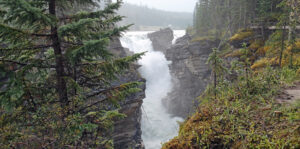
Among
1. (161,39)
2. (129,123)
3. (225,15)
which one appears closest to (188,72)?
(225,15)

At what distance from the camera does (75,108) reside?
5066mm

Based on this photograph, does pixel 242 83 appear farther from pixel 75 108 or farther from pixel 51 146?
pixel 51 146

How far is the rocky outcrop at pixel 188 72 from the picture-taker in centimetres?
3066

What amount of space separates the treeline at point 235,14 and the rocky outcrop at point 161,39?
1369 cm

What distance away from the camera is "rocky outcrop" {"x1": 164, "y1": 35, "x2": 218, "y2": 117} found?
101 feet

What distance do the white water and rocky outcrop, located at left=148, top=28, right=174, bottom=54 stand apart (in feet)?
5.90

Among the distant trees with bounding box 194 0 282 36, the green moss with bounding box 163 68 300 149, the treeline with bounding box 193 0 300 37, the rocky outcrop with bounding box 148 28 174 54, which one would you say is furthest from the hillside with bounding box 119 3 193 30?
the green moss with bounding box 163 68 300 149

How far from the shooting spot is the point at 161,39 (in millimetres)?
57750

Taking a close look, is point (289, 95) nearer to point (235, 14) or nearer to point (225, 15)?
point (235, 14)

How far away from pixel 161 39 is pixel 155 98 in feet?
82.9

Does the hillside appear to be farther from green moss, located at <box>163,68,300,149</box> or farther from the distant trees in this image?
green moss, located at <box>163,68,300,149</box>

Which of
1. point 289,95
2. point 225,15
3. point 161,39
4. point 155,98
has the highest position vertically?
point 225,15

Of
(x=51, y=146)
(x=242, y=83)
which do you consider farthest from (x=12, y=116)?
(x=242, y=83)

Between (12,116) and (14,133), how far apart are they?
740 millimetres
